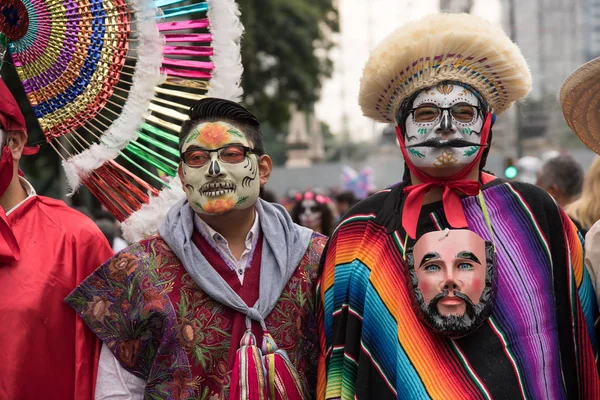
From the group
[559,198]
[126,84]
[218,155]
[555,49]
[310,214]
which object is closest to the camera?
[218,155]

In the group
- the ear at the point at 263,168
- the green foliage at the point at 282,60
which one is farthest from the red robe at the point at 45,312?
the green foliage at the point at 282,60

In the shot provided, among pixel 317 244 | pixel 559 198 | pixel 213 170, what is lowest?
pixel 317 244

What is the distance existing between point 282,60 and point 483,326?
15.4 m

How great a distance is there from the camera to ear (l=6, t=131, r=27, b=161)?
354 cm

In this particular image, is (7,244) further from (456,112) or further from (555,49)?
(555,49)

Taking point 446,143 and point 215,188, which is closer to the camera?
point 446,143

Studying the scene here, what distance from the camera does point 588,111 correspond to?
3656 millimetres

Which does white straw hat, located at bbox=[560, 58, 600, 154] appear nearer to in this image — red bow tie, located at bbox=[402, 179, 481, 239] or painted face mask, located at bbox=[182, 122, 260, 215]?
red bow tie, located at bbox=[402, 179, 481, 239]

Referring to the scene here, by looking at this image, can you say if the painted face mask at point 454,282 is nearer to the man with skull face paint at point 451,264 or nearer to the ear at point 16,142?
the man with skull face paint at point 451,264

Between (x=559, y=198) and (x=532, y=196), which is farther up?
(x=559, y=198)

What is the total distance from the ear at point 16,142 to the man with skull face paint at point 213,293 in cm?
60

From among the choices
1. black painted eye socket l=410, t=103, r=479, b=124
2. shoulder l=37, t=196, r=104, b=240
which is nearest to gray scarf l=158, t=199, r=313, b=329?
shoulder l=37, t=196, r=104, b=240

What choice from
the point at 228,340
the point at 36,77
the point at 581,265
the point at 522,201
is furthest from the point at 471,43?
the point at 36,77

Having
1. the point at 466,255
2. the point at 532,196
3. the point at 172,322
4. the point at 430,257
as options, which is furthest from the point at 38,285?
the point at 532,196
